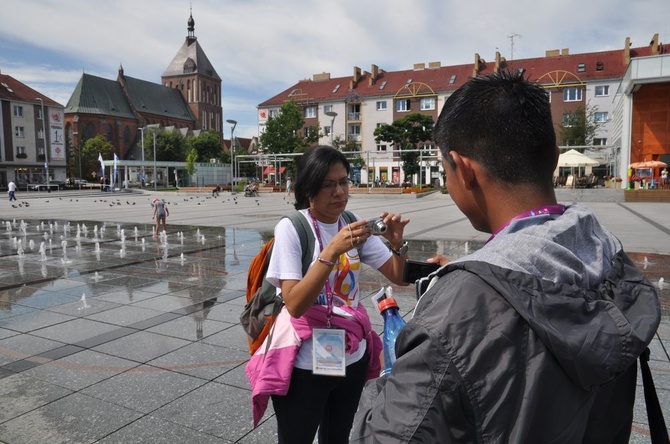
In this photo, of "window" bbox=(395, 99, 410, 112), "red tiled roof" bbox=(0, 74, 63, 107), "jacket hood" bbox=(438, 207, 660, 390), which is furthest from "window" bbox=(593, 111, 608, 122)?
"red tiled roof" bbox=(0, 74, 63, 107)

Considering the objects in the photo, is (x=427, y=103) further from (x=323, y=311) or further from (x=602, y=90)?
(x=323, y=311)

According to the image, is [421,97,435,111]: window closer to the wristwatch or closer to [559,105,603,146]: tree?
[559,105,603,146]: tree

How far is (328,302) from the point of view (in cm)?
229

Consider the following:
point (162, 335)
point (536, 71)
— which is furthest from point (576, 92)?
point (162, 335)

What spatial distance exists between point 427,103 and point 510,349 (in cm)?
6961

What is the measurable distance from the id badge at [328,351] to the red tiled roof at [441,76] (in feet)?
205

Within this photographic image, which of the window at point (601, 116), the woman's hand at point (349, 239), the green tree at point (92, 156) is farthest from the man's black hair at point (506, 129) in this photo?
the green tree at point (92, 156)

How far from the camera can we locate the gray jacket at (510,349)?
2.99 ft

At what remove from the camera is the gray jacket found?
0.91 meters

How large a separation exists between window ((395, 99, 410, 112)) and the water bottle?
69848 millimetres

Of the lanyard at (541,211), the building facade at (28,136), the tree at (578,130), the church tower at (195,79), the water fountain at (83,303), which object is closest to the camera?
the lanyard at (541,211)

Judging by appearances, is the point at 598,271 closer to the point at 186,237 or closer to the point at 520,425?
the point at 520,425

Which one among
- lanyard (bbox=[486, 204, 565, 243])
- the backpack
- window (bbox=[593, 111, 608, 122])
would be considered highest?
window (bbox=[593, 111, 608, 122])

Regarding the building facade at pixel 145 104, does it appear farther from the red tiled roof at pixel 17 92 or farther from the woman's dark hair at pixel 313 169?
the woman's dark hair at pixel 313 169
